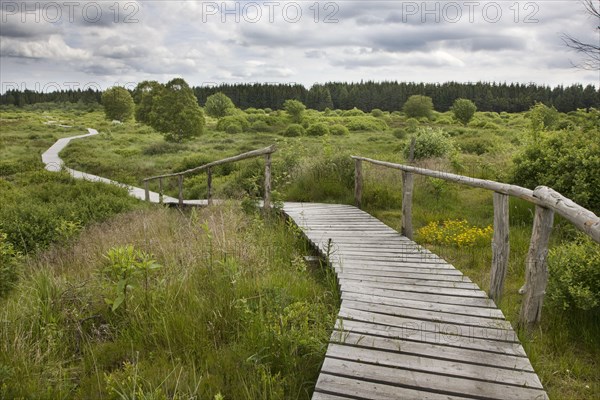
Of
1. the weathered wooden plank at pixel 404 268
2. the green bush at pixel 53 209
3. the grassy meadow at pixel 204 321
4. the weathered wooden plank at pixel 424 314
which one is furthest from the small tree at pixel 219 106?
the weathered wooden plank at pixel 424 314

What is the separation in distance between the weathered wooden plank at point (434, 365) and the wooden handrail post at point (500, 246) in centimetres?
121

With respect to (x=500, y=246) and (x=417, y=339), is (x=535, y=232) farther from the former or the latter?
(x=417, y=339)

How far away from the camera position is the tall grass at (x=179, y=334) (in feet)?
8.83

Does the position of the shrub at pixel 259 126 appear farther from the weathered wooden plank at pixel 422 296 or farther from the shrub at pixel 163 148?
the weathered wooden plank at pixel 422 296

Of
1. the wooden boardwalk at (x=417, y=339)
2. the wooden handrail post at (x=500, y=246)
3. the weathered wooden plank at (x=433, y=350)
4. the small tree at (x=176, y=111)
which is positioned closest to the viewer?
the wooden boardwalk at (x=417, y=339)

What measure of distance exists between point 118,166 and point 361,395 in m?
26.0

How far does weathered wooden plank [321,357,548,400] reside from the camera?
8.05 feet

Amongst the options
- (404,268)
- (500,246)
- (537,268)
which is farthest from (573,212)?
(404,268)

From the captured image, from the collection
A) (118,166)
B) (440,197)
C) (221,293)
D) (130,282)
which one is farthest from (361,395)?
(118,166)

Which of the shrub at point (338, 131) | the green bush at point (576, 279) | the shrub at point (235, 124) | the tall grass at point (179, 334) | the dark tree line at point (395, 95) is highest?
the dark tree line at point (395, 95)

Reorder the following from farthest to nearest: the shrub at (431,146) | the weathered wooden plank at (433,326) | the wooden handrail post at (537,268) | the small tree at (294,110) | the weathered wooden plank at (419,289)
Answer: the small tree at (294,110) → the shrub at (431,146) → the weathered wooden plank at (419,289) → the wooden handrail post at (537,268) → the weathered wooden plank at (433,326)

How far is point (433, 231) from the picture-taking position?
647 cm

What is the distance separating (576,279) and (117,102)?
6852 cm

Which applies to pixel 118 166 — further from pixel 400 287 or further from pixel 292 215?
pixel 400 287
